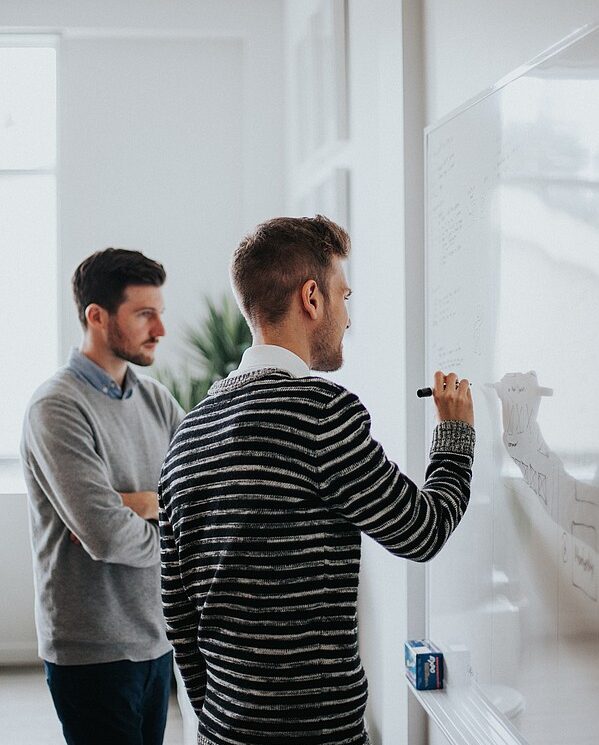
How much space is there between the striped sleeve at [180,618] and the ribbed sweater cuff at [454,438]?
436 mm

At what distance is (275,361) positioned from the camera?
1284 millimetres

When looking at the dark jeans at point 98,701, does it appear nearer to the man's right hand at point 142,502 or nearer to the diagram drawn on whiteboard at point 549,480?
the man's right hand at point 142,502

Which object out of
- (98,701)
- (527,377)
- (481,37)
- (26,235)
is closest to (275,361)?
(527,377)

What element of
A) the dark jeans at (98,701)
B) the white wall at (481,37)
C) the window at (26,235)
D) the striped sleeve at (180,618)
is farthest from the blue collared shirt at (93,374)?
the window at (26,235)

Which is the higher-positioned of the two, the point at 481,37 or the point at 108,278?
the point at 481,37

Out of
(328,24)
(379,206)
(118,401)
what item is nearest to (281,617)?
(118,401)

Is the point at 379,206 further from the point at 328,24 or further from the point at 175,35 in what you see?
the point at 175,35

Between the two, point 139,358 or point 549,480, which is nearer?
point 549,480

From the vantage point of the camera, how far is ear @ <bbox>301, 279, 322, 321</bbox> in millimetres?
1314

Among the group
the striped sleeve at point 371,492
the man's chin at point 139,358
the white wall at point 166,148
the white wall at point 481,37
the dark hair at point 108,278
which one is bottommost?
the striped sleeve at point 371,492

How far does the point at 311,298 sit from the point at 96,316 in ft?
3.07

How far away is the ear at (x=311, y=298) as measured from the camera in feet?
4.31

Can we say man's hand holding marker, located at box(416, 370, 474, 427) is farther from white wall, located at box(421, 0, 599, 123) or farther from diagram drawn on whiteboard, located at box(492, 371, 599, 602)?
white wall, located at box(421, 0, 599, 123)

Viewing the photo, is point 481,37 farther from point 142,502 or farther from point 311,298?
point 142,502
